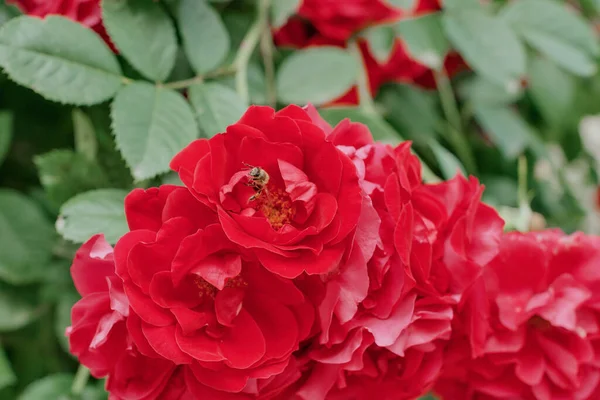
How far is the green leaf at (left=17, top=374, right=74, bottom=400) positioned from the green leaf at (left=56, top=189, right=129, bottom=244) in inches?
7.7

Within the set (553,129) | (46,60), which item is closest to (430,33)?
(553,129)

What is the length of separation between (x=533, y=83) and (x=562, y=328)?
17.6 inches

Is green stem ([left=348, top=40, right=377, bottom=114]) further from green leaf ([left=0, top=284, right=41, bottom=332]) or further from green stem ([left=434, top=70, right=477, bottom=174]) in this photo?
green leaf ([left=0, top=284, right=41, bottom=332])

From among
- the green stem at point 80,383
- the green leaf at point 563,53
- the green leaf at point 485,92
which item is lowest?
the green stem at point 80,383

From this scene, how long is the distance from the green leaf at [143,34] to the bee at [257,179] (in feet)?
0.62

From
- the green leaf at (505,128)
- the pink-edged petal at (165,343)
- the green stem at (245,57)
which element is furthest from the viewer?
the green leaf at (505,128)

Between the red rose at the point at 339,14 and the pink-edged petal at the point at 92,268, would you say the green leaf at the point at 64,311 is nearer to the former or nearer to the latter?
the pink-edged petal at the point at 92,268

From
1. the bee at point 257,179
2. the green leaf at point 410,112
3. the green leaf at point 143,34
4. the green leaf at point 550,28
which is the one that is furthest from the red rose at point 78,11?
the green leaf at point 550,28

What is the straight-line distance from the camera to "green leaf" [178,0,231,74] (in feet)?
1.69

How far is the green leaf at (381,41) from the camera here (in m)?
0.65

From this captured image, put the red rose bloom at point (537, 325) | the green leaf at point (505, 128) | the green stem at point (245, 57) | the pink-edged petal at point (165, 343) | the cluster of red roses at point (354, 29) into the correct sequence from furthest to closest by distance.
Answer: the green leaf at point (505, 128), the cluster of red roses at point (354, 29), the green stem at point (245, 57), the red rose bloom at point (537, 325), the pink-edged petal at point (165, 343)

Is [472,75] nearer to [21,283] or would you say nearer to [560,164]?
[560,164]

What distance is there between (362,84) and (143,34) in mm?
253

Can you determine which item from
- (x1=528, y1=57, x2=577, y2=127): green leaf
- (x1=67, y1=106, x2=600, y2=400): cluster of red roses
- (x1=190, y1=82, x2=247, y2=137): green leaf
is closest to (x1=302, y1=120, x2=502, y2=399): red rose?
(x1=67, y1=106, x2=600, y2=400): cluster of red roses
